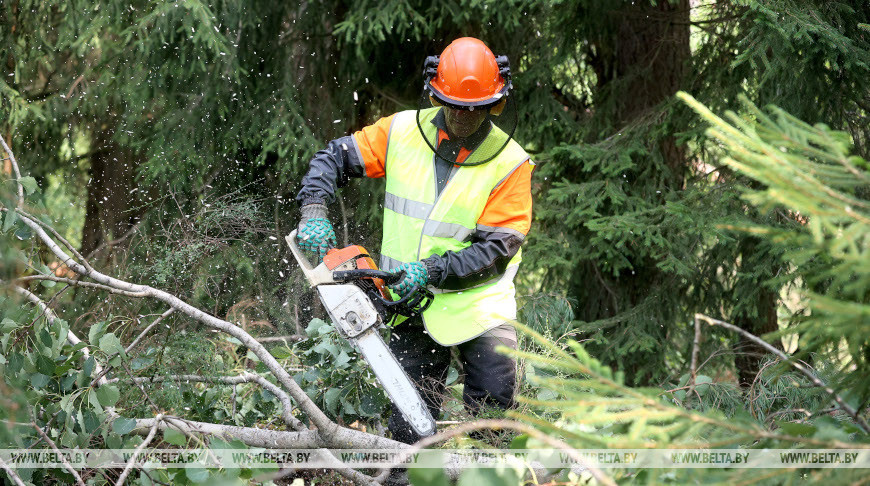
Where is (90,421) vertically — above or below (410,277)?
below

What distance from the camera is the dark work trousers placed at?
323 centimetres

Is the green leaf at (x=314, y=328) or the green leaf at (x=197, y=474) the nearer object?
the green leaf at (x=197, y=474)

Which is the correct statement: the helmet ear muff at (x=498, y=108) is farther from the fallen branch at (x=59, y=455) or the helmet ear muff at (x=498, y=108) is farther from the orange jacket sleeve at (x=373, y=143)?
the fallen branch at (x=59, y=455)

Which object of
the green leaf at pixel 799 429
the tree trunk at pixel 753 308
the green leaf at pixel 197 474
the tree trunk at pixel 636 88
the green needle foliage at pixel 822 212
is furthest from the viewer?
the tree trunk at pixel 636 88

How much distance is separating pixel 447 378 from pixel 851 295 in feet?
6.74

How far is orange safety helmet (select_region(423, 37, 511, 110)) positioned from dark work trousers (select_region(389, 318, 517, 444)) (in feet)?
3.28

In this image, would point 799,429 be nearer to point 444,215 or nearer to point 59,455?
point 444,215

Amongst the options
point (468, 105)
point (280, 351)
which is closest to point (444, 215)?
point (468, 105)

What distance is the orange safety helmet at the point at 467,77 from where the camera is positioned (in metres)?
3.15

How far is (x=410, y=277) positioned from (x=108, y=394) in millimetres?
1185

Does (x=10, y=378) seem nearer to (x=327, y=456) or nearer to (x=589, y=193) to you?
(x=327, y=456)

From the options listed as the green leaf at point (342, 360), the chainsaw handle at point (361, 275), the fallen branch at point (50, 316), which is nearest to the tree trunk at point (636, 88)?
the green leaf at point (342, 360)

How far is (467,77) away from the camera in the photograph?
3139 mm

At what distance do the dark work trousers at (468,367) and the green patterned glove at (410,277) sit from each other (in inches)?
16.6
